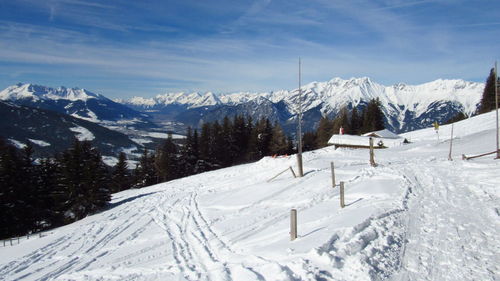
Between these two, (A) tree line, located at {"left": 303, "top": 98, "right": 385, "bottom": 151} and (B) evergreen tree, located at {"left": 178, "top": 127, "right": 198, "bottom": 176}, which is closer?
(B) evergreen tree, located at {"left": 178, "top": 127, "right": 198, "bottom": 176}

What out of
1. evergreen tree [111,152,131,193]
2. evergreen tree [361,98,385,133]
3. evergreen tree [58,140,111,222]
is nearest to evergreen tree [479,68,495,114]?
evergreen tree [361,98,385,133]

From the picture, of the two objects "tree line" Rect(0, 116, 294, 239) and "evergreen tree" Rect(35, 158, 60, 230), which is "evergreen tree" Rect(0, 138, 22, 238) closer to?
"tree line" Rect(0, 116, 294, 239)

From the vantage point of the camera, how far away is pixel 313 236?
1087cm

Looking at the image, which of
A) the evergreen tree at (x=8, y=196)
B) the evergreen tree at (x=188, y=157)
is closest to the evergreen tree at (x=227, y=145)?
the evergreen tree at (x=188, y=157)

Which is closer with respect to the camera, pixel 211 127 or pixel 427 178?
pixel 427 178

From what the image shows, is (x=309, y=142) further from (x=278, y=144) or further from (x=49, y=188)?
(x=49, y=188)

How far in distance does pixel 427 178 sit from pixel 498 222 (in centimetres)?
858

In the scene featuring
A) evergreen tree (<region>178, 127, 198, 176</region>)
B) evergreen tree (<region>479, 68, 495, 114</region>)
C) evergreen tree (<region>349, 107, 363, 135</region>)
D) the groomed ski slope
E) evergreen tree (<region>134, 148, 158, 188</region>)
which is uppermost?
evergreen tree (<region>479, 68, 495, 114</region>)

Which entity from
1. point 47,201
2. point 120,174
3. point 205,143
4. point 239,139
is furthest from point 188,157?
point 47,201

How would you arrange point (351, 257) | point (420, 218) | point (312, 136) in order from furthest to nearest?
1. point (312, 136)
2. point (420, 218)
3. point (351, 257)

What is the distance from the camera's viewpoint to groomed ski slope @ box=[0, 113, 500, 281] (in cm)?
850

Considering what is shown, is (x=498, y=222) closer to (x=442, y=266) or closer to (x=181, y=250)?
(x=442, y=266)

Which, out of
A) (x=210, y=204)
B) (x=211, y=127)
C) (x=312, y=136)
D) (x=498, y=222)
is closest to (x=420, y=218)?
(x=498, y=222)

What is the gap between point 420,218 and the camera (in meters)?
12.1
